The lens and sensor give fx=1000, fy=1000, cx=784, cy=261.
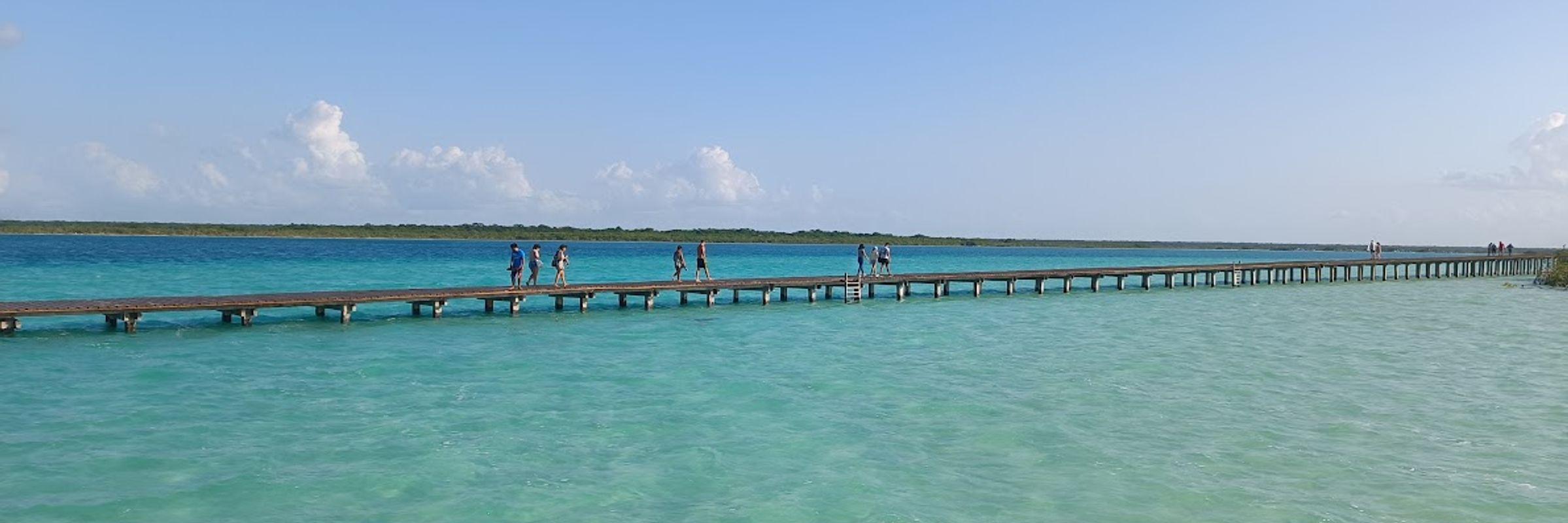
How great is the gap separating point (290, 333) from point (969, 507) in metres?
17.7

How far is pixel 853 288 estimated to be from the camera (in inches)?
1361

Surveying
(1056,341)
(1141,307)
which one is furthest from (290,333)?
(1141,307)

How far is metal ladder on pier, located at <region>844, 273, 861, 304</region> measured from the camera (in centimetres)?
3409

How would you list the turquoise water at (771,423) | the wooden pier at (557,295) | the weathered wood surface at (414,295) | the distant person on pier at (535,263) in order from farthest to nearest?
the distant person on pier at (535,263)
the wooden pier at (557,295)
the weathered wood surface at (414,295)
the turquoise water at (771,423)

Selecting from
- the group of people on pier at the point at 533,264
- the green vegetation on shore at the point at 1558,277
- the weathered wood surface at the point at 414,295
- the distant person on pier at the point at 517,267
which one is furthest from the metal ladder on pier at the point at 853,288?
the green vegetation on shore at the point at 1558,277

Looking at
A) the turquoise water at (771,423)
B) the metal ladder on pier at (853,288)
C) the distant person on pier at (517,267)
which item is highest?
the distant person on pier at (517,267)

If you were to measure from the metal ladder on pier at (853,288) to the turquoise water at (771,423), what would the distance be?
886 centimetres

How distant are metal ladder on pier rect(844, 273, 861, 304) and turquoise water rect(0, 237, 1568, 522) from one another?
8.86m

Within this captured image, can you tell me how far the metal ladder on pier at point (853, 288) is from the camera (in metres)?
34.1

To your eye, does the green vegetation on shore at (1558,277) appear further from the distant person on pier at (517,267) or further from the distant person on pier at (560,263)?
the distant person on pier at (517,267)

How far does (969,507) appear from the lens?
902cm

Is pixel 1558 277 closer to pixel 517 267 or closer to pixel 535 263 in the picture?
pixel 535 263

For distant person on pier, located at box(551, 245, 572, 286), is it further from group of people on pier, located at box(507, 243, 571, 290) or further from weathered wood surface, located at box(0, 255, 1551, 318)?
weathered wood surface, located at box(0, 255, 1551, 318)

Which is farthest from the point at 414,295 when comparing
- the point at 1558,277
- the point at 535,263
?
the point at 1558,277
